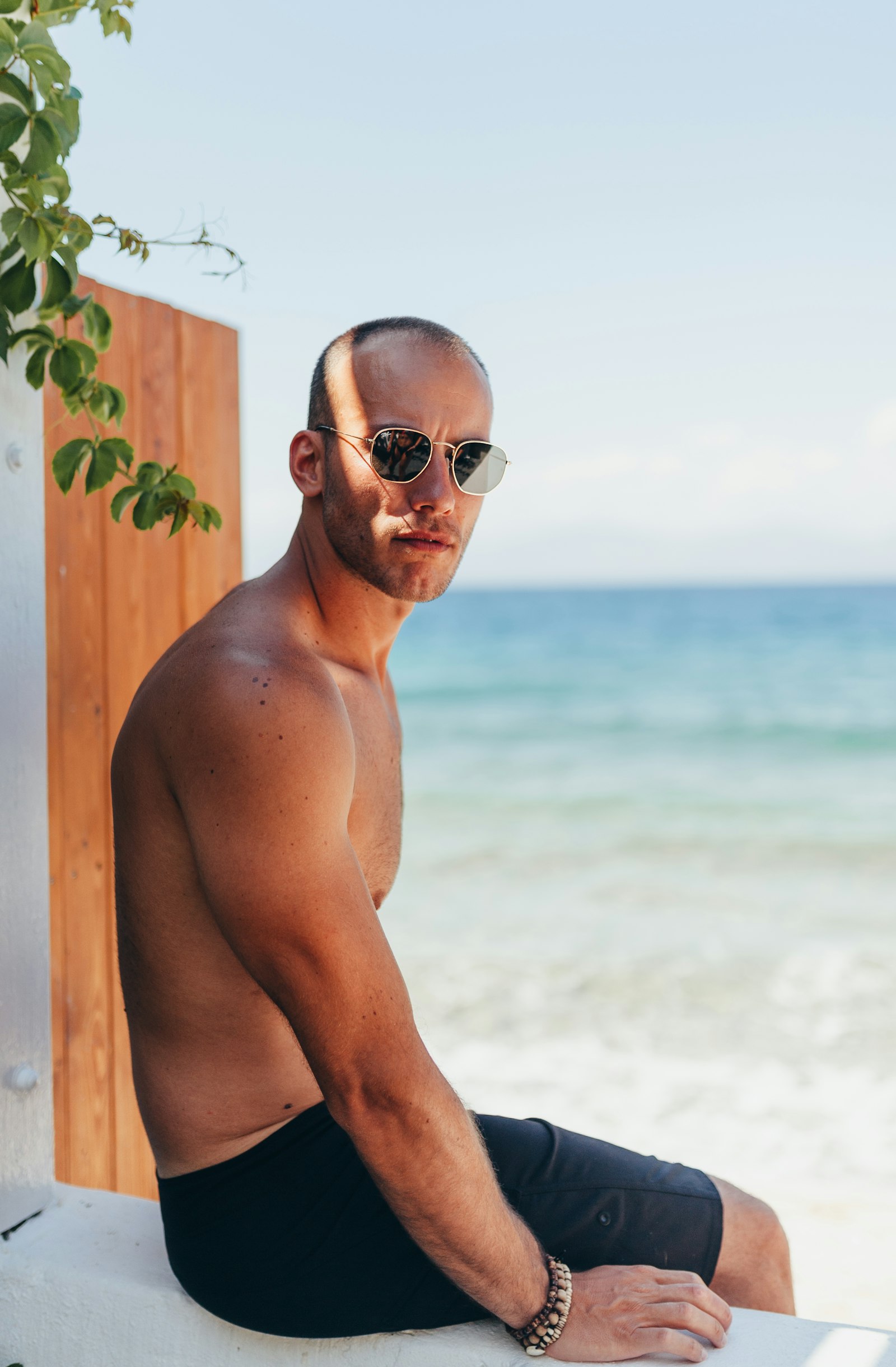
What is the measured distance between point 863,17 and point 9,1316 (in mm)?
21317

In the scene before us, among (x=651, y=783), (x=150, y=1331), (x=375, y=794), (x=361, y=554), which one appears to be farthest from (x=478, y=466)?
(x=651, y=783)

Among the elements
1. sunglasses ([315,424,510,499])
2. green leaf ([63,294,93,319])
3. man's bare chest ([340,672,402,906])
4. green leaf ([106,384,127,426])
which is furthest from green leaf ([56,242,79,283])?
man's bare chest ([340,672,402,906])

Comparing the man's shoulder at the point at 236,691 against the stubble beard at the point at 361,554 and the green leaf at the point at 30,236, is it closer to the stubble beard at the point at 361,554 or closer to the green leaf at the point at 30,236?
the stubble beard at the point at 361,554

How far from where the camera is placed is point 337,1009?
1.21 m

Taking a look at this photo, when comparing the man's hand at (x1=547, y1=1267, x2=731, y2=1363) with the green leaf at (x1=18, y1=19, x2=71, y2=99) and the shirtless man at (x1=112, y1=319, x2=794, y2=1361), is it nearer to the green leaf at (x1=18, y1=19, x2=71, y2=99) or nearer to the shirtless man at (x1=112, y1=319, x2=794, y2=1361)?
the shirtless man at (x1=112, y1=319, x2=794, y2=1361)

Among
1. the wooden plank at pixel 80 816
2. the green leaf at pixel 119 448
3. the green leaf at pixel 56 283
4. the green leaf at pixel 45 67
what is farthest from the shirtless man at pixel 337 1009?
the wooden plank at pixel 80 816

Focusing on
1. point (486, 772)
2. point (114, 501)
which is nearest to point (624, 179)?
point (486, 772)

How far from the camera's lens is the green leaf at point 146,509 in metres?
1.96

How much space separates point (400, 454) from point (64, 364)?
0.54m

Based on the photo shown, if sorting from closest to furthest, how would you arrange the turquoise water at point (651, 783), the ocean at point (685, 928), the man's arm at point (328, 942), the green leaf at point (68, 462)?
the man's arm at point (328, 942) < the green leaf at point (68, 462) < the ocean at point (685, 928) < the turquoise water at point (651, 783)

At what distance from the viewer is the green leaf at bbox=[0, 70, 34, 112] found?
1.48 meters

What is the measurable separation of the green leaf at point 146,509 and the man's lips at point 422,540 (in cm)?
55

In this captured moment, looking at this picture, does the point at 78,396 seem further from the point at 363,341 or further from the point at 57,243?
the point at 363,341

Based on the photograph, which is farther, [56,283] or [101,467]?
[101,467]
